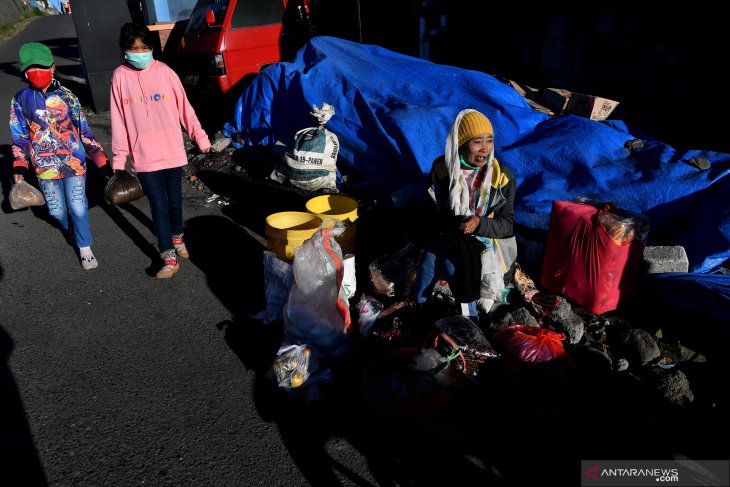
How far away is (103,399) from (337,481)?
1.49 m

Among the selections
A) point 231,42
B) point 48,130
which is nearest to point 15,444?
point 48,130

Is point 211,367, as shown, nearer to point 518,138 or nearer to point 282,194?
point 282,194

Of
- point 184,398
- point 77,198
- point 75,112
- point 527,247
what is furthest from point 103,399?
point 527,247

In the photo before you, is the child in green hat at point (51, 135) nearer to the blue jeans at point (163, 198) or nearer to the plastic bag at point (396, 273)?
the blue jeans at point (163, 198)

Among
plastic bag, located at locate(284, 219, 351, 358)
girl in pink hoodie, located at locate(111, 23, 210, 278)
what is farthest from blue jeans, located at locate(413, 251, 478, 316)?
girl in pink hoodie, located at locate(111, 23, 210, 278)

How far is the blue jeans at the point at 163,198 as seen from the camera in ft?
13.3

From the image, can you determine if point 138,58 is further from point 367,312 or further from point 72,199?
point 367,312

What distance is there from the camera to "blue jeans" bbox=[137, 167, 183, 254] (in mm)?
4051

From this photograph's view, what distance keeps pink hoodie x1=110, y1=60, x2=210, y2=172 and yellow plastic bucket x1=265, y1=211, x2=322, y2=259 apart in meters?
0.96

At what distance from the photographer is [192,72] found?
8594mm

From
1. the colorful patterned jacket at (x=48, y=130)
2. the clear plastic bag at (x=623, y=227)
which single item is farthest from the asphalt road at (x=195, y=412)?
the clear plastic bag at (x=623, y=227)

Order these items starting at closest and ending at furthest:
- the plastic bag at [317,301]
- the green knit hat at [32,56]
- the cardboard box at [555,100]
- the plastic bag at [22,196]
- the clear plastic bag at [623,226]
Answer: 1. the plastic bag at [317,301]
2. the clear plastic bag at [623,226]
3. the green knit hat at [32,56]
4. the plastic bag at [22,196]
5. the cardboard box at [555,100]

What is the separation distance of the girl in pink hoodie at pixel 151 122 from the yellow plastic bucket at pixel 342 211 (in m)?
0.99

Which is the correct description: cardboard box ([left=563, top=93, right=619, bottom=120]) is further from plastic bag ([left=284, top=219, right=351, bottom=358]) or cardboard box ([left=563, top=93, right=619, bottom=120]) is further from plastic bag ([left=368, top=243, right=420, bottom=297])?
plastic bag ([left=284, top=219, right=351, bottom=358])
